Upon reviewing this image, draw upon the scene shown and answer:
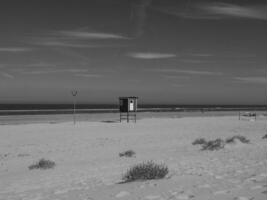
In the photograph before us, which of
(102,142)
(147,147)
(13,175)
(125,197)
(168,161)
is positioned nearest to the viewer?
(125,197)

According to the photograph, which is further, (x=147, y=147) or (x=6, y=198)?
(x=147, y=147)

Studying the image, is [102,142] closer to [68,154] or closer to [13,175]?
[68,154]

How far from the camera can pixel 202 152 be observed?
1383 centimetres

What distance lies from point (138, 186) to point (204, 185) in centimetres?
116

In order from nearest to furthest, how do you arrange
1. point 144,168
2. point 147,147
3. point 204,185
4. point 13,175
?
point 204,185 < point 144,168 < point 13,175 < point 147,147

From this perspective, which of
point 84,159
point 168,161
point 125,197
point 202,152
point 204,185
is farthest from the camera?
point 202,152

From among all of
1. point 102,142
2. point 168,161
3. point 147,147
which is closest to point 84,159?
point 168,161

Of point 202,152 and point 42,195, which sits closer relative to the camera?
point 42,195

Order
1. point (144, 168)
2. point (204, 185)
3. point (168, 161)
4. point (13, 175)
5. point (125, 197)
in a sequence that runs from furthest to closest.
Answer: point (168, 161) → point (13, 175) → point (144, 168) → point (204, 185) → point (125, 197)

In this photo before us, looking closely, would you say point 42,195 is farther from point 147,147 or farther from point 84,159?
point 147,147

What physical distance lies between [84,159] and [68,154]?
1661mm

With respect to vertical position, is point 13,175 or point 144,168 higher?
point 144,168

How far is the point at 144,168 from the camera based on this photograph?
24.8 feet

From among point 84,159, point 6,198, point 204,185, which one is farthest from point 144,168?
point 84,159
